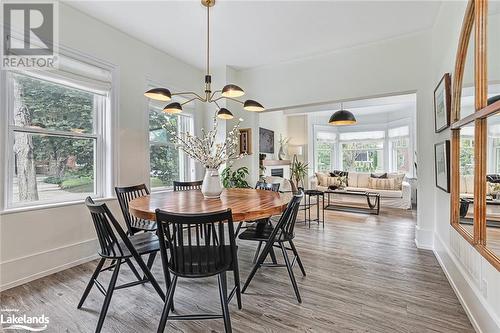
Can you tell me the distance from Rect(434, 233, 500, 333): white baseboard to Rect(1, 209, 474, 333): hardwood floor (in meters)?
0.07

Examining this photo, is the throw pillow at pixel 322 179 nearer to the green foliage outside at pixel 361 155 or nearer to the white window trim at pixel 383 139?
the white window trim at pixel 383 139

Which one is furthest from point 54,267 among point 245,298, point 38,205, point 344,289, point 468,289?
point 468,289

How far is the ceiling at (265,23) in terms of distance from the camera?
2932 mm

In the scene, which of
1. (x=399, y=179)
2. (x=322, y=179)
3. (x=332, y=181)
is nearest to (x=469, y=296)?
(x=399, y=179)

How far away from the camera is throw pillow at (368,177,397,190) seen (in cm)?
667

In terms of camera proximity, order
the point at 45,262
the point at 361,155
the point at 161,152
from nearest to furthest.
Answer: the point at 45,262 < the point at 161,152 < the point at 361,155

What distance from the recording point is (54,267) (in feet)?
9.09

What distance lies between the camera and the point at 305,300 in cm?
217

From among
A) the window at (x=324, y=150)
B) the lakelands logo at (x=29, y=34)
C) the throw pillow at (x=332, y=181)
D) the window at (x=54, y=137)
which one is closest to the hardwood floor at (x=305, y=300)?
the window at (x=54, y=137)

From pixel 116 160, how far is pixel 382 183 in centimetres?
633

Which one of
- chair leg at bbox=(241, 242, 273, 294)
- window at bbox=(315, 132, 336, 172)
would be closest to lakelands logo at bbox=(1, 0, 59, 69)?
chair leg at bbox=(241, 242, 273, 294)

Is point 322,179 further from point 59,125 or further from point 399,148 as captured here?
point 59,125

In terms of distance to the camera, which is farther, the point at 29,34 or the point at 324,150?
the point at 324,150

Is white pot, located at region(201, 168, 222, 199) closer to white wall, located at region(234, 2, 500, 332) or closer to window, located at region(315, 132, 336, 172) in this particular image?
white wall, located at region(234, 2, 500, 332)
